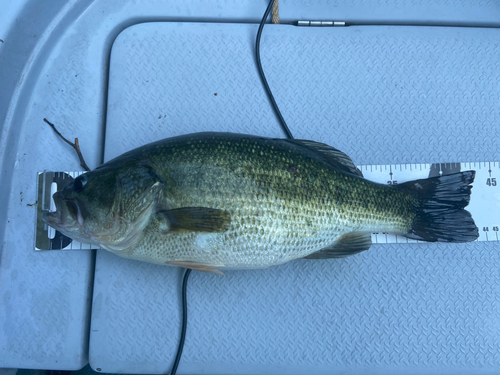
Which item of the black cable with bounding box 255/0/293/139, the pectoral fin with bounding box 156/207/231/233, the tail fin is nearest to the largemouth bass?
the pectoral fin with bounding box 156/207/231/233

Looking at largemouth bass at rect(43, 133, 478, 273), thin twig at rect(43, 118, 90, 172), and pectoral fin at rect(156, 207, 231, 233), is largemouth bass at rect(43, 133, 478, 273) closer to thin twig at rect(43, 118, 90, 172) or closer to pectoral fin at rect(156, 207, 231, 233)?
pectoral fin at rect(156, 207, 231, 233)

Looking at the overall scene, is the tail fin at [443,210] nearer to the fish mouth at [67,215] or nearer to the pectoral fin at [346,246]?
the pectoral fin at [346,246]

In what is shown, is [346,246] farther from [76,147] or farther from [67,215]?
[76,147]

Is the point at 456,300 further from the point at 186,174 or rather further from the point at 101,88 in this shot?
the point at 101,88

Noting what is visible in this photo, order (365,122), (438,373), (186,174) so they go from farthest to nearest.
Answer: (365,122), (438,373), (186,174)

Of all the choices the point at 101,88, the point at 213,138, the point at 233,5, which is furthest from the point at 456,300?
the point at 101,88
